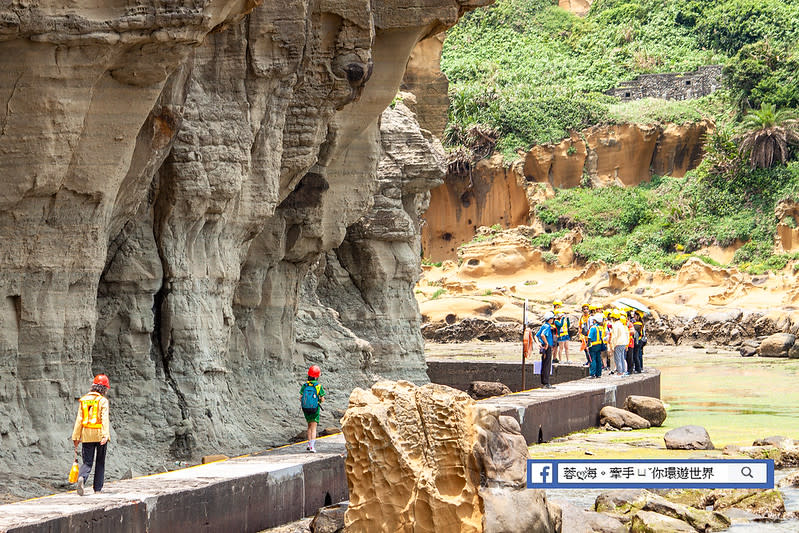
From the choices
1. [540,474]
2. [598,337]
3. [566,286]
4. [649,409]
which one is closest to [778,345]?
[566,286]

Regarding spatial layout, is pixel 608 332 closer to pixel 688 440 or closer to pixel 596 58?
pixel 688 440

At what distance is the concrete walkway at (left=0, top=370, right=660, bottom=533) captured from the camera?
935 cm

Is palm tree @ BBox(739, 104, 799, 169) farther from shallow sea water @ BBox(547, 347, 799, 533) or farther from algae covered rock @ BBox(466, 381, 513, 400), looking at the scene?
algae covered rock @ BBox(466, 381, 513, 400)

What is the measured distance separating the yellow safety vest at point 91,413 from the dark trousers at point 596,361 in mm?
15320

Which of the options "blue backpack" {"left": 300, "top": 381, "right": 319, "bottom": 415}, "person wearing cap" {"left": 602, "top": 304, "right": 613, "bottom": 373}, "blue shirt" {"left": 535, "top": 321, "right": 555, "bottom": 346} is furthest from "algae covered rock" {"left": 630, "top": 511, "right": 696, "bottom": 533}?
"person wearing cap" {"left": 602, "top": 304, "right": 613, "bottom": 373}

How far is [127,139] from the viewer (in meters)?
14.0

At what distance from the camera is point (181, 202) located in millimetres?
16609

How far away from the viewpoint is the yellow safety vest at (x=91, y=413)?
1023cm

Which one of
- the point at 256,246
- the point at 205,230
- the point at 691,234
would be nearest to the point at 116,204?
the point at 205,230

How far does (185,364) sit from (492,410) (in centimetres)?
767

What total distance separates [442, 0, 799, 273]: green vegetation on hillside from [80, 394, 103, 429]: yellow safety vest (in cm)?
4236

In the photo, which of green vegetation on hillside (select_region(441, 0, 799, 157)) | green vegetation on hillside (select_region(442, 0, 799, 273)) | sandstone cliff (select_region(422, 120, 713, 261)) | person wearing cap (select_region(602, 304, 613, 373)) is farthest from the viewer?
green vegetation on hillside (select_region(441, 0, 799, 157))

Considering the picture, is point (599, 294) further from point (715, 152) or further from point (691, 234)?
point (715, 152)

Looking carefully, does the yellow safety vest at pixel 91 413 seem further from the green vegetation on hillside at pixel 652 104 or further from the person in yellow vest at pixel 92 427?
the green vegetation on hillside at pixel 652 104
